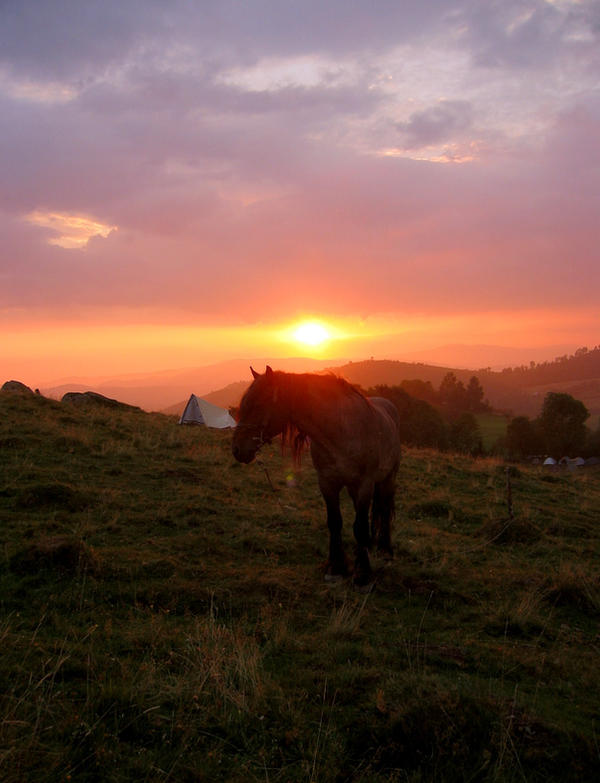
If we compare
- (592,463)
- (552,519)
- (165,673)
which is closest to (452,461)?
(552,519)

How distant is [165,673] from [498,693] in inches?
100

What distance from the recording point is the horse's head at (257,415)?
6.70m

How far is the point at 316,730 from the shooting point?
3.38 m

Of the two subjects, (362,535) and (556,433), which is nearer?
(362,535)

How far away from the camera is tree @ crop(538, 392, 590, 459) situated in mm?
59656

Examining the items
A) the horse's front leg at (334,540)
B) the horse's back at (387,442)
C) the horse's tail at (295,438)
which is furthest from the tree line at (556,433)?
the horse's front leg at (334,540)

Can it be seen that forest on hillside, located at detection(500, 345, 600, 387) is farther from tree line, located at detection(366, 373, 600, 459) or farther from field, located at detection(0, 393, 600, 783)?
field, located at detection(0, 393, 600, 783)

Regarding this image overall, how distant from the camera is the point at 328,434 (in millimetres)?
6781

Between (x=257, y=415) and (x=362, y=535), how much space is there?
2113mm

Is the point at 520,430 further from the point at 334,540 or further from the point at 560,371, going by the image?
the point at 560,371

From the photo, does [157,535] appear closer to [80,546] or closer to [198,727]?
[80,546]

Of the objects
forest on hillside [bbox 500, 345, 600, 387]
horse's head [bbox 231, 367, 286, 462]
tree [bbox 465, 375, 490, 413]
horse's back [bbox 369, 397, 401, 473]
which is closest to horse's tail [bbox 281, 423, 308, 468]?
horse's head [bbox 231, 367, 286, 462]

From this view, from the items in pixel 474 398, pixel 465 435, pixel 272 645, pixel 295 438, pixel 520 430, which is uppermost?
pixel 295 438

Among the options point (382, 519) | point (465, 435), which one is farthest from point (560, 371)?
point (382, 519)
